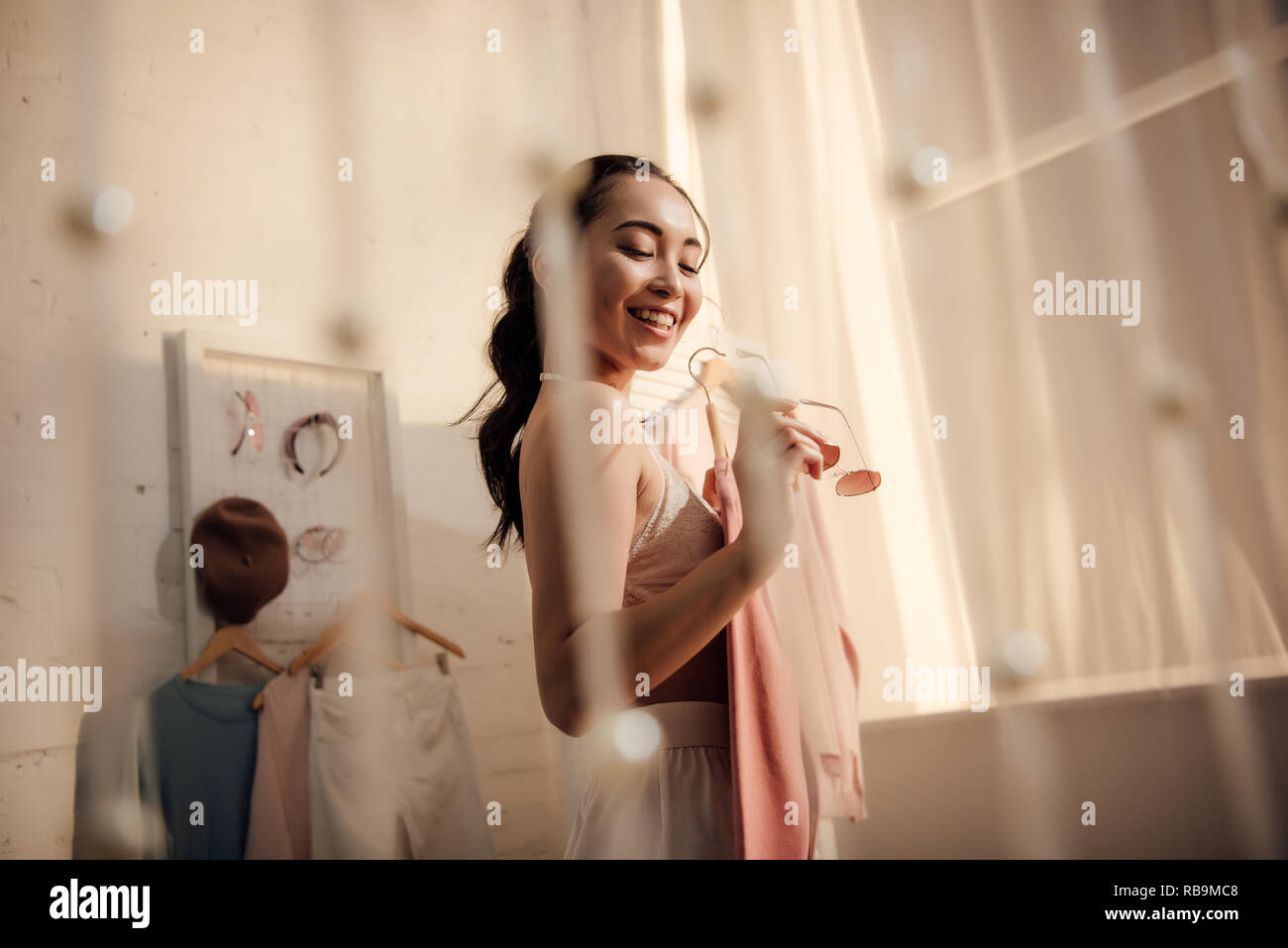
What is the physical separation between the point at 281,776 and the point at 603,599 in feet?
2.74

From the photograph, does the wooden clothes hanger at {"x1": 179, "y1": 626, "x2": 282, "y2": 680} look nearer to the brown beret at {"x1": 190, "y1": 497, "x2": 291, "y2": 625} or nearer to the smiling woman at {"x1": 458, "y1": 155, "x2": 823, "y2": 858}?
the brown beret at {"x1": 190, "y1": 497, "x2": 291, "y2": 625}

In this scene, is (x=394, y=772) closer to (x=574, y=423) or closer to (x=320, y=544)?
(x=320, y=544)

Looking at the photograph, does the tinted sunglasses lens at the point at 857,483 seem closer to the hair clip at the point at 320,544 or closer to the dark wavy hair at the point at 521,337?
the dark wavy hair at the point at 521,337

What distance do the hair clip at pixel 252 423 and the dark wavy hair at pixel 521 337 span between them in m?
0.58

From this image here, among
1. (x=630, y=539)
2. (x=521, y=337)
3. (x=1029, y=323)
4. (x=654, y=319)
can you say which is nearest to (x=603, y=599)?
(x=630, y=539)

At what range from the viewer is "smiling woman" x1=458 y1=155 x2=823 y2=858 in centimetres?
70

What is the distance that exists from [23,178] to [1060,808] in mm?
1675

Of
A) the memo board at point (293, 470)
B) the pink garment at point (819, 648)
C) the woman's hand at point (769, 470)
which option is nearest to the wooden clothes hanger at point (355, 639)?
the memo board at point (293, 470)

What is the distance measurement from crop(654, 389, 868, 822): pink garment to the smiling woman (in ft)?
0.51

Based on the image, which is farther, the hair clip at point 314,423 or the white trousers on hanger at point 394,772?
the hair clip at point 314,423

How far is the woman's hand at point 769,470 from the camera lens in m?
0.69

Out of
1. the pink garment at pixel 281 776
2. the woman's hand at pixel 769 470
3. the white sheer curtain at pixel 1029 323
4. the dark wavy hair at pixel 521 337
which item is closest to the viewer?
the woman's hand at pixel 769 470

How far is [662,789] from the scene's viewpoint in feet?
2.58

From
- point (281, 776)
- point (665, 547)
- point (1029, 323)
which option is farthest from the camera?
point (281, 776)
